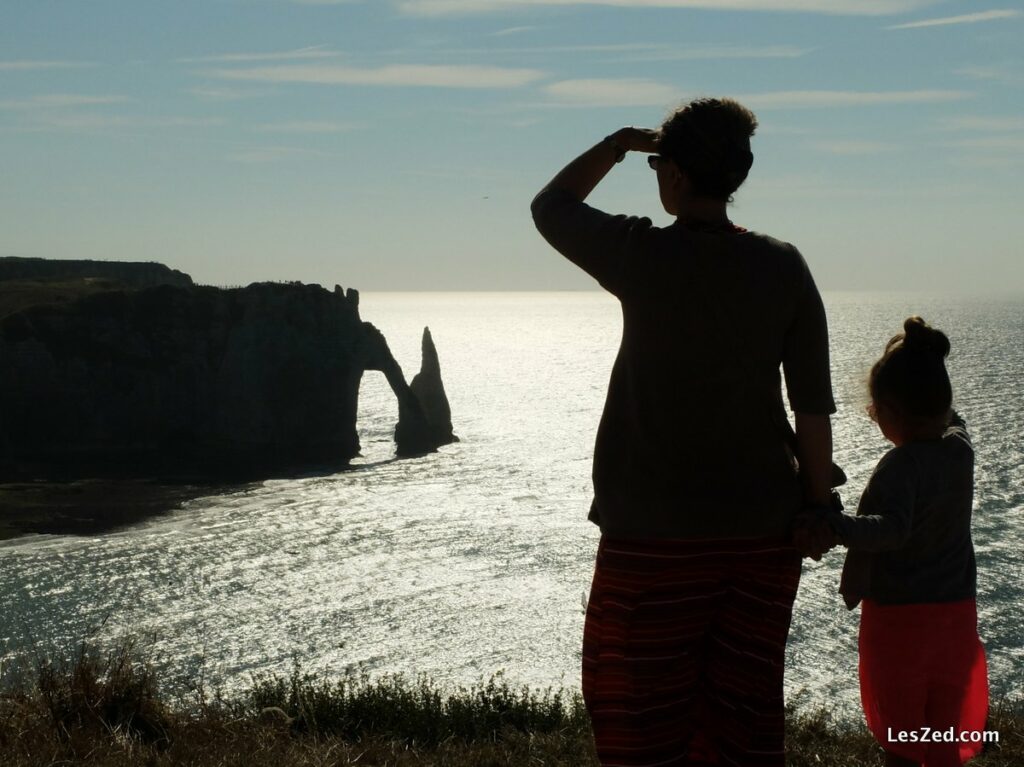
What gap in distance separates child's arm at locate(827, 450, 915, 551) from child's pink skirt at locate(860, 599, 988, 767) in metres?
0.36

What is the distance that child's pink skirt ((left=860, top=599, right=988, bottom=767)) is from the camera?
3.99 m

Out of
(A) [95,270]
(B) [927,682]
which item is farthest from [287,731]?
(A) [95,270]

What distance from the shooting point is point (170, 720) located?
21.4 feet

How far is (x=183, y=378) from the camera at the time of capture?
70688 millimetres

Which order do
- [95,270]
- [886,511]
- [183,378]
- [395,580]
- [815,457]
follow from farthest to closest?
[95,270]
[183,378]
[395,580]
[886,511]
[815,457]

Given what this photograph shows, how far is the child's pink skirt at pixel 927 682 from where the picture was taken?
3.99 m

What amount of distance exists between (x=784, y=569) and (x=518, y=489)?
60.0m

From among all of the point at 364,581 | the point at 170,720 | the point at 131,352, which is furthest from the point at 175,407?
the point at 170,720

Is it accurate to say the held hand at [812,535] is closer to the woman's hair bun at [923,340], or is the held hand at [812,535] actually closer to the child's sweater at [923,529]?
the child's sweater at [923,529]

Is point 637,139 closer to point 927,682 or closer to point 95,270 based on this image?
point 927,682

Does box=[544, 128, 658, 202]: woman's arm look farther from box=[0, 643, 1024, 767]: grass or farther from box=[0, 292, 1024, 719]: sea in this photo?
box=[0, 292, 1024, 719]: sea

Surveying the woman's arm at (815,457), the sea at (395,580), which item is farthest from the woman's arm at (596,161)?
the sea at (395,580)

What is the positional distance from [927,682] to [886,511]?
0.73 metres

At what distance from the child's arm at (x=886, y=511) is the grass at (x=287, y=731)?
2.45 m
